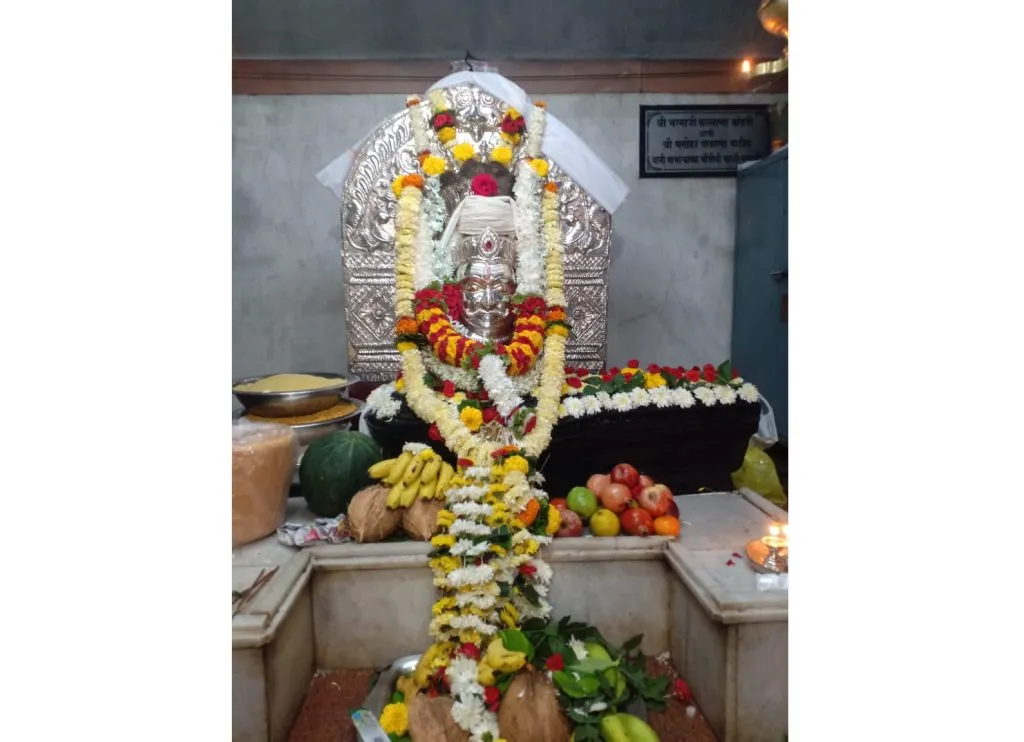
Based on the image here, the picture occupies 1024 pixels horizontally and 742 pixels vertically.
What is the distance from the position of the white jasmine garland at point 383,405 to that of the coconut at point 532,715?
1.07m

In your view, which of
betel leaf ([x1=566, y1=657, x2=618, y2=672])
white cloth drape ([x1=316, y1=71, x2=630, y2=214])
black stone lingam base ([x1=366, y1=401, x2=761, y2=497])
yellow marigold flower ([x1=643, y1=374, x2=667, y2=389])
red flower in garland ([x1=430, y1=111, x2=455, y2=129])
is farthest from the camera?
red flower in garland ([x1=430, y1=111, x2=455, y2=129])

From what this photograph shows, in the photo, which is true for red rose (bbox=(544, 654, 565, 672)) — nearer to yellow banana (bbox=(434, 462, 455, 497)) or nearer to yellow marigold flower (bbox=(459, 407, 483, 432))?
yellow banana (bbox=(434, 462, 455, 497))

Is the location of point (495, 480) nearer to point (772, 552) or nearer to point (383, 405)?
point (383, 405)

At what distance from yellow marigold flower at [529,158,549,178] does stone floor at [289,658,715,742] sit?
73.0 inches

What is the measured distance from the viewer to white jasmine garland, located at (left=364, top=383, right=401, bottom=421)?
216 centimetres

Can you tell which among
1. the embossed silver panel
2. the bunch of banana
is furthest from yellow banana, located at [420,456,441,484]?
the embossed silver panel

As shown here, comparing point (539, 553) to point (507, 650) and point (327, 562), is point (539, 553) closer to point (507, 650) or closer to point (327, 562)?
point (507, 650)

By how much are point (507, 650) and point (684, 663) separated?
47 centimetres

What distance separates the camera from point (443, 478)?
5.98 ft

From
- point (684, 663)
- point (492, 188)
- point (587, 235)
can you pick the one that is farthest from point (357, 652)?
point (587, 235)

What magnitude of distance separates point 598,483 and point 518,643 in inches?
26.4

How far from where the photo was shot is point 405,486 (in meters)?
1.80

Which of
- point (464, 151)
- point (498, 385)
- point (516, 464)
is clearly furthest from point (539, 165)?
point (516, 464)

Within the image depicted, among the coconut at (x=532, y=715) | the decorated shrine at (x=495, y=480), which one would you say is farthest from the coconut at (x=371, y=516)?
the coconut at (x=532, y=715)
